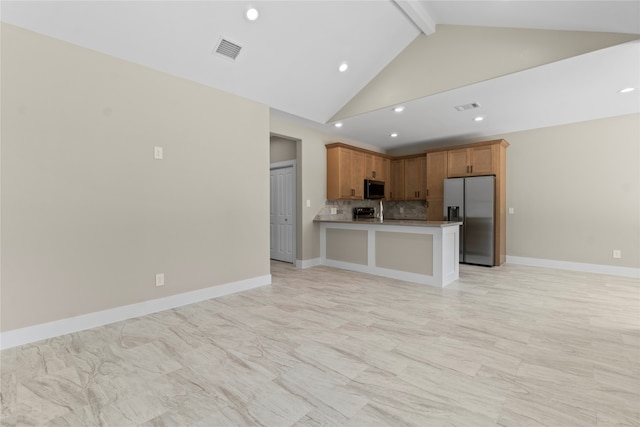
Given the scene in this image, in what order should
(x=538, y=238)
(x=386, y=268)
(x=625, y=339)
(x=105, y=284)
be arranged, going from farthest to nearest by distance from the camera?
(x=538, y=238) → (x=386, y=268) → (x=105, y=284) → (x=625, y=339)

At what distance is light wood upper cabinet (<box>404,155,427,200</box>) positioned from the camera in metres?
6.93

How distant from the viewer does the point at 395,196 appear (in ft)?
24.4

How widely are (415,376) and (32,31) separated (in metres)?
4.09

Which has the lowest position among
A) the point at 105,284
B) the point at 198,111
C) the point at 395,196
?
the point at 105,284

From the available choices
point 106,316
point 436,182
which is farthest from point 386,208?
point 106,316

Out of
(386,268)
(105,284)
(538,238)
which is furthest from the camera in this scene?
(538,238)

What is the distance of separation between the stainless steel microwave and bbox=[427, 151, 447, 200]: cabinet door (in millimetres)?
1044

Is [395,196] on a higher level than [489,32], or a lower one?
lower

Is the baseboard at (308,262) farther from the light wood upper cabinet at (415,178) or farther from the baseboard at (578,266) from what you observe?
the baseboard at (578,266)

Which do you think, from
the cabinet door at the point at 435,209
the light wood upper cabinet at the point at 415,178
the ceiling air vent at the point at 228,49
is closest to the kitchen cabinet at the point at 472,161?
the cabinet door at the point at 435,209

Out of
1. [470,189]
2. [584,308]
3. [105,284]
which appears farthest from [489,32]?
[105,284]

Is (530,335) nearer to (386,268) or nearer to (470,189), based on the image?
(386,268)

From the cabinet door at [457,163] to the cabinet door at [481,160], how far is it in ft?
0.30

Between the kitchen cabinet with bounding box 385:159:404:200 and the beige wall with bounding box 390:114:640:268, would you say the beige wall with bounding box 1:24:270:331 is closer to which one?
the kitchen cabinet with bounding box 385:159:404:200
